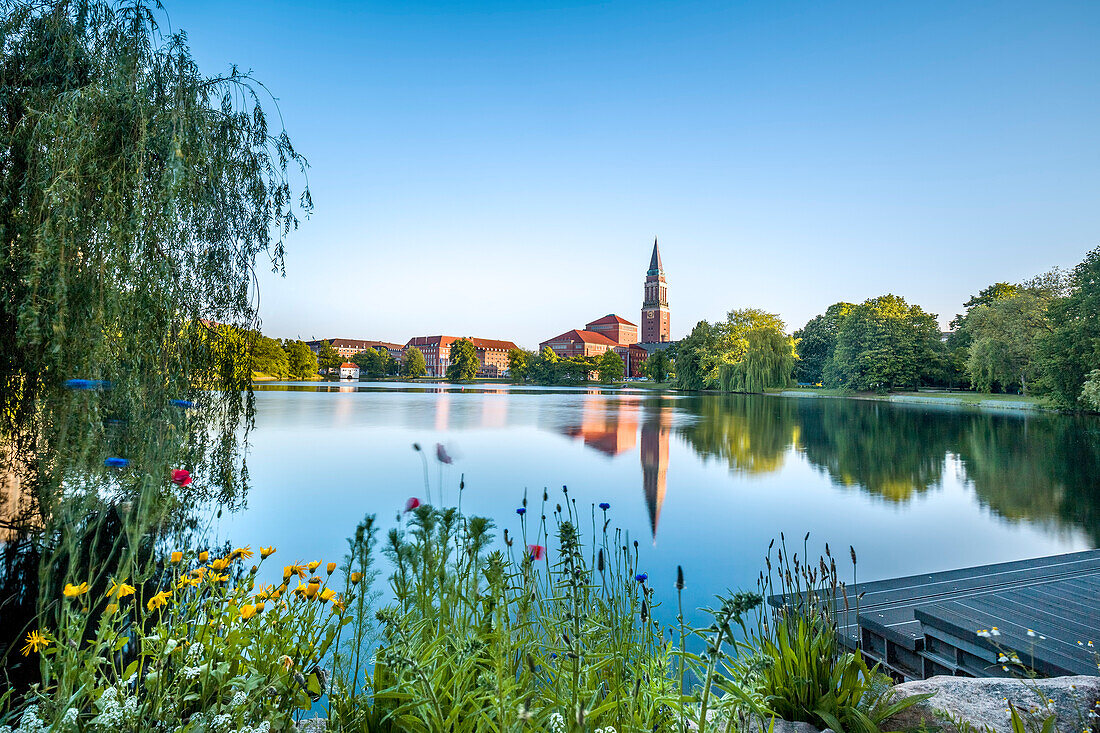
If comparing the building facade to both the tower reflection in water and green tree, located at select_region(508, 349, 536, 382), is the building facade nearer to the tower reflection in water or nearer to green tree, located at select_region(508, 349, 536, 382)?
green tree, located at select_region(508, 349, 536, 382)

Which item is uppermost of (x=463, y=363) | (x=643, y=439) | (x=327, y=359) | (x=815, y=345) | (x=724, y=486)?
(x=815, y=345)

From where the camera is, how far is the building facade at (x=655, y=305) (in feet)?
375

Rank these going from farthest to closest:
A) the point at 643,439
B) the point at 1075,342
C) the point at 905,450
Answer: the point at 1075,342, the point at 643,439, the point at 905,450

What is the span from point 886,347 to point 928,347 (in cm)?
385

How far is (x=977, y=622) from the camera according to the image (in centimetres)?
281

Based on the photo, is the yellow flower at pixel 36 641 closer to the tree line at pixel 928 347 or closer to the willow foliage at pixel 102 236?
the willow foliage at pixel 102 236

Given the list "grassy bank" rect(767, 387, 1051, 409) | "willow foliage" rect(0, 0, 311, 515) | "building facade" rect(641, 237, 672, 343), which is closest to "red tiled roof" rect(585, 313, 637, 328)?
"building facade" rect(641, 237, 672, 343)

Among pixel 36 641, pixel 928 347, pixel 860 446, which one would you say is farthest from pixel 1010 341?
pixel 36 641

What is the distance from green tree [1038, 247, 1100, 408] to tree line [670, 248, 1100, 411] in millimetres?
41

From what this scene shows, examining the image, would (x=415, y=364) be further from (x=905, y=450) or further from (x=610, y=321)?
(x=905, y=450)

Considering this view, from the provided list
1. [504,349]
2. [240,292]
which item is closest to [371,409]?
[240,292]

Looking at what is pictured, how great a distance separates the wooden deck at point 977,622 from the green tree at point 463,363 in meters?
80.2

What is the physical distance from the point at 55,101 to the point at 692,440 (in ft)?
46.2

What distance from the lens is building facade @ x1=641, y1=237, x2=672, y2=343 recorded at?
114 metres
